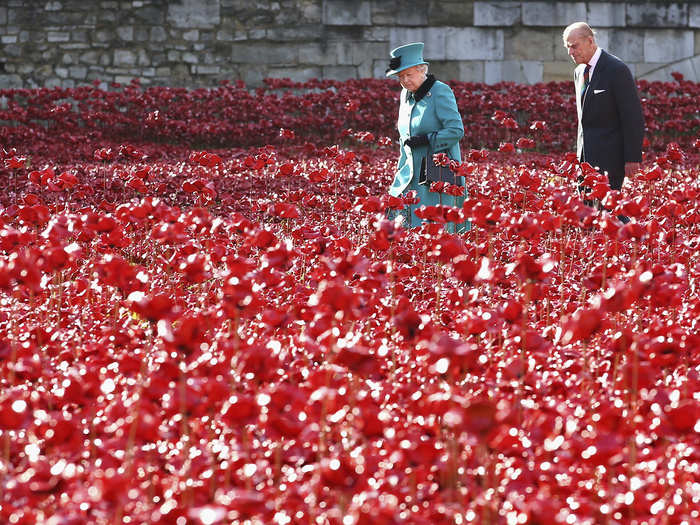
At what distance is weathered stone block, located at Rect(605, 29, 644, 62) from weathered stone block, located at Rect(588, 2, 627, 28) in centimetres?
16

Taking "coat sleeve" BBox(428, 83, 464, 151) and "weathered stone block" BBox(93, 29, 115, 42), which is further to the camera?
"weathered stone block" BBox(93, 29, 115, 42)

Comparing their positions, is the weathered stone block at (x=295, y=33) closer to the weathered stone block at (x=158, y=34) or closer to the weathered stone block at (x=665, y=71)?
the weathered stone block at (x=158, y=34)

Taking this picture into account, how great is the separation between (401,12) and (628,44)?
3683 mm

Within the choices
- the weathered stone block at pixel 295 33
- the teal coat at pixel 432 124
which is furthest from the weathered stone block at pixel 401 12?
the teal coat at pixel 432 124

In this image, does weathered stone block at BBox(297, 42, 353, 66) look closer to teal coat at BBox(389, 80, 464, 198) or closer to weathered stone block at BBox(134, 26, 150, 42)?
weathered stone block at BBox(134, 26, 150, 42)

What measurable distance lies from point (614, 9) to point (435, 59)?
2927mm

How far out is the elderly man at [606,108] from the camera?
5.87m

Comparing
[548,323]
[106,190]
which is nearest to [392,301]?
[548,323]

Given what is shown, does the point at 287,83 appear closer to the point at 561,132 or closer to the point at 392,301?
the point at 561,132

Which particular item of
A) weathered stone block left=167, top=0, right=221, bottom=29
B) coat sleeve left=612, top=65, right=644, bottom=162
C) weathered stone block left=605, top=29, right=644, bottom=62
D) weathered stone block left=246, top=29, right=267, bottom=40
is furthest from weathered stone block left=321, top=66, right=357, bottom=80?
coat sleeve left=612, top=65, right=644, bottom=162

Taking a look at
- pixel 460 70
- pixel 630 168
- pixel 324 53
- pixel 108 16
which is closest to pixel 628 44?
pixel 460 70

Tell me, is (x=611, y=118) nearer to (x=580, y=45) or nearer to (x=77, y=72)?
(x=580, y=45)

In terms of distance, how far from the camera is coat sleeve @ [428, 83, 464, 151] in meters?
5.84

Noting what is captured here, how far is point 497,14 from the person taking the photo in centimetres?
1395
